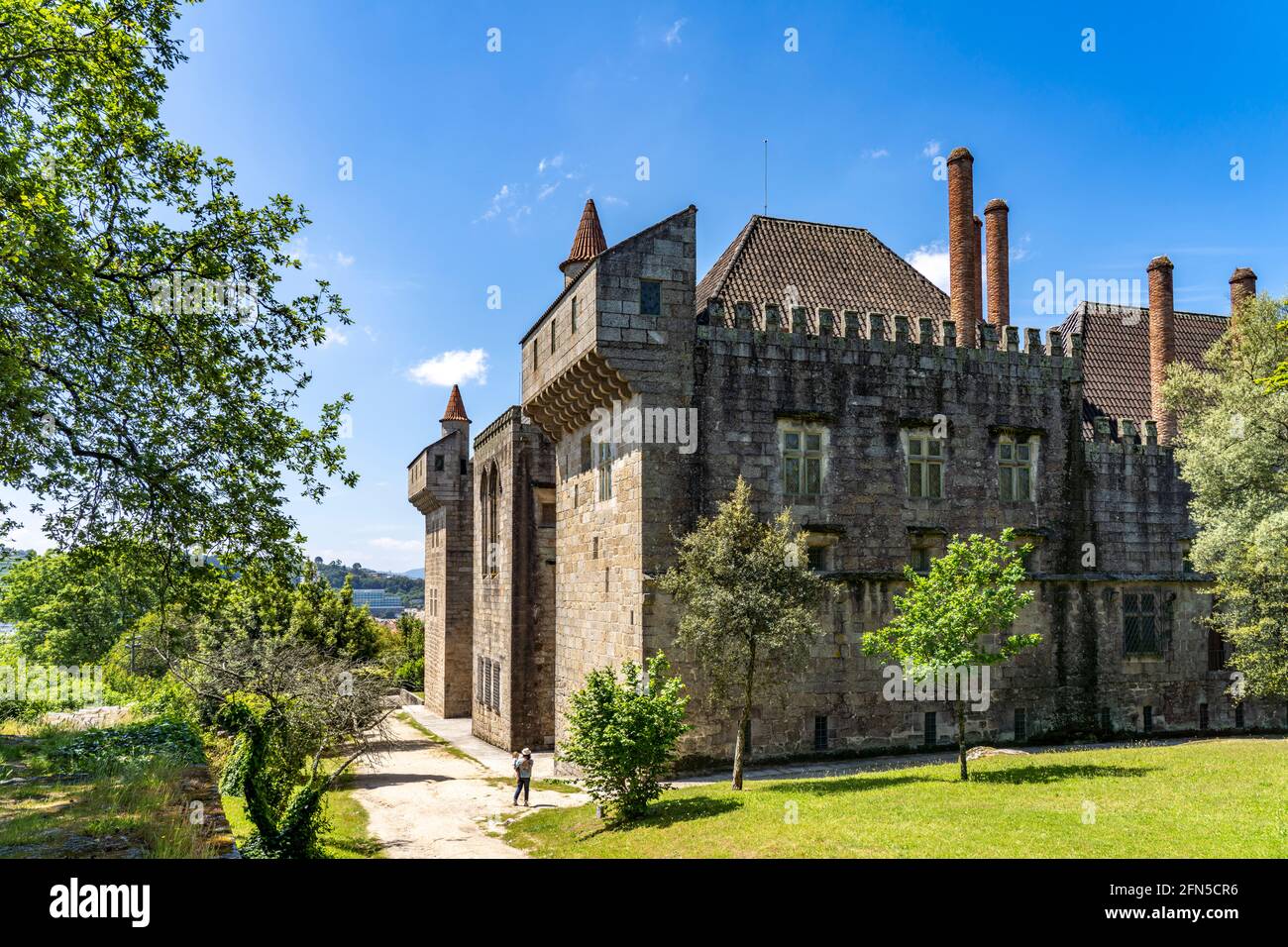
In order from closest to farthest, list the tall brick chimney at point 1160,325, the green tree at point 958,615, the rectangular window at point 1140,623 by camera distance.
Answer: the green tree at point 958,615
the rectangular window at point 1140,623
the tall brick chimney at point 1160,325

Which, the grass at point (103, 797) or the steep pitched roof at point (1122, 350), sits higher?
the steep pitched roof at point (1122, 350)

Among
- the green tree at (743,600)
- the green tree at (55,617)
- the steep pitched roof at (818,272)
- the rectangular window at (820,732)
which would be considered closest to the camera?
the green tree at (743,600)

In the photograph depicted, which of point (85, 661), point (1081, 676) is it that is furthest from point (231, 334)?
point (85, 661)

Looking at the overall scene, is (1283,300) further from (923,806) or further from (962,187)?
(923,806)

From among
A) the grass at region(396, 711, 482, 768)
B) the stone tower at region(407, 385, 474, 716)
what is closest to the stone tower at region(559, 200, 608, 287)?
the stone tower at region(407, 385, 474, 716)

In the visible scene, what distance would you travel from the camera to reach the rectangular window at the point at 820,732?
23594mm

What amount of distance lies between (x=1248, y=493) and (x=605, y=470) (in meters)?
18.8

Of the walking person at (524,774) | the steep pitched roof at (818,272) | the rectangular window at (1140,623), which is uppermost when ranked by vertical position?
the steep pitched roof at (818,272)

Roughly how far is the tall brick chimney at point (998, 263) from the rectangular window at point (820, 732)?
14.5 metres

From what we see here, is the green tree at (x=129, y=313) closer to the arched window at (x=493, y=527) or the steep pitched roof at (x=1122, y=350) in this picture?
the arched window at (x=493, y=527)

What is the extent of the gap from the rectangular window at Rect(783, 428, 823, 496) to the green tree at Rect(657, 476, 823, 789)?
4663mm

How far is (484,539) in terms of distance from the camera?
3694cm

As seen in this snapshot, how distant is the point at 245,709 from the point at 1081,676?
24286mm

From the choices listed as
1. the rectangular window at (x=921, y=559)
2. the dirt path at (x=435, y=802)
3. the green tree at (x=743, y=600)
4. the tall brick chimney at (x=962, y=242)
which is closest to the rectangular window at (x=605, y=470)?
the green tree at (x=743, y=600)
